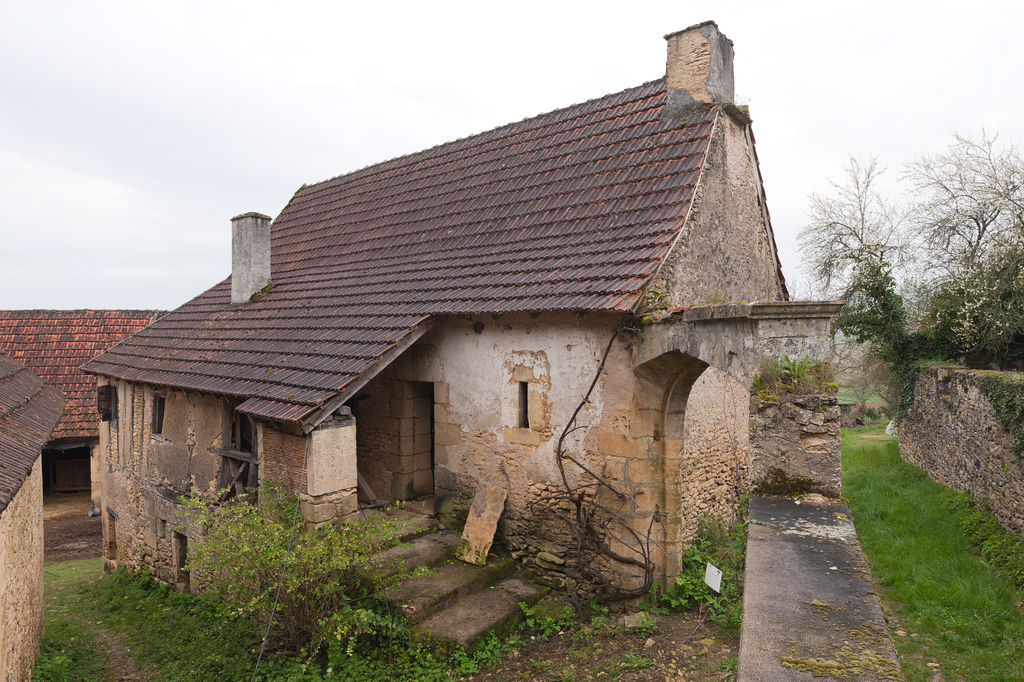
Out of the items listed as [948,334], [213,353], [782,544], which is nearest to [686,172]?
[782,544]

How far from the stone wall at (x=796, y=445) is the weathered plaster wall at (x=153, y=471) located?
25.4 ft

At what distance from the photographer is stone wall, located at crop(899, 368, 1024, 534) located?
9352 mm

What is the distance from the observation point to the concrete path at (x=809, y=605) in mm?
2764

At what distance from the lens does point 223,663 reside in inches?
280

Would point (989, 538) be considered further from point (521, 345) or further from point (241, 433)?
point (241, 433)

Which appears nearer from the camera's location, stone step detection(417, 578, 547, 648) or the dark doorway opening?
stone step detection(417, 578, 547, 648)

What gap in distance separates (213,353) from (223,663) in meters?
4.88

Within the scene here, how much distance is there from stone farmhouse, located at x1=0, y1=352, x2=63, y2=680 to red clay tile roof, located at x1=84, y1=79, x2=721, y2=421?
1.93m

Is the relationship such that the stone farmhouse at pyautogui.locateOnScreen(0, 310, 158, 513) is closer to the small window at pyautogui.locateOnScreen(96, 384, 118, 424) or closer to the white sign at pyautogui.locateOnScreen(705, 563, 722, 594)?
the small window at pyautogui.locateOnScreen(96, 384, 118, 424)

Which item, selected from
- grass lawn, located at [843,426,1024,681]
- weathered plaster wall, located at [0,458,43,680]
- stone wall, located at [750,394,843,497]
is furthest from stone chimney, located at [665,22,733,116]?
weathered plaster wall, located at [0,458,43,680]

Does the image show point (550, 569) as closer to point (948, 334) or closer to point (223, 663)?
point (223, 663)

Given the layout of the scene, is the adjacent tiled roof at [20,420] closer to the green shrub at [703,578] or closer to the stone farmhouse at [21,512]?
the stone farmhouse at [21,512]

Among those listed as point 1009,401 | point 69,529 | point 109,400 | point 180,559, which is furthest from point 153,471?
point 1009,401

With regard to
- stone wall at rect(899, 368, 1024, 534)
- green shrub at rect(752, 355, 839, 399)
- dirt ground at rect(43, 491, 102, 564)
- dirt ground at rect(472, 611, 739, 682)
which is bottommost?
dirt ground at rect(43, 491, 102, 564)
